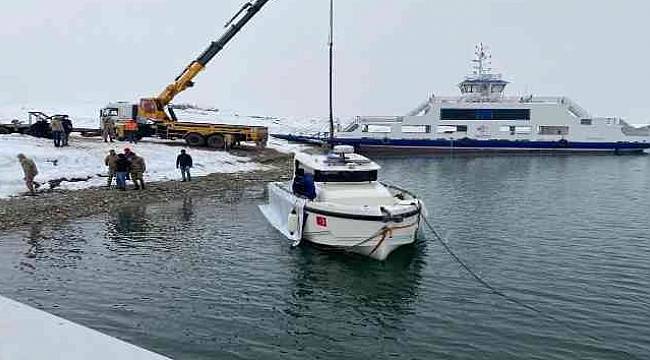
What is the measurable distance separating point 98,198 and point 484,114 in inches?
2000

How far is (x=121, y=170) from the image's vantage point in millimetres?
24484

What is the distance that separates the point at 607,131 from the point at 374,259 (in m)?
57.7

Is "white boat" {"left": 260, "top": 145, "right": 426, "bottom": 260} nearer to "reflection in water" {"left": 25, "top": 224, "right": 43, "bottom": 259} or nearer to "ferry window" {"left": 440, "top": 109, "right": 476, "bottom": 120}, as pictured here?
"reflection in water" {"left": 25, "top": 224, "right": 43, "bottom": 259}

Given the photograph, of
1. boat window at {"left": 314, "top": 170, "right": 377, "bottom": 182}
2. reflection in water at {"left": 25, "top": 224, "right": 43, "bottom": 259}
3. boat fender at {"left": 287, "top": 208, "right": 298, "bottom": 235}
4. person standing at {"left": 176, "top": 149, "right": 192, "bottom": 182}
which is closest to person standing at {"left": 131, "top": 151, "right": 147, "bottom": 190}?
person standing at {"left": 176, "top": 149, "right": 192, "bottom": 182}

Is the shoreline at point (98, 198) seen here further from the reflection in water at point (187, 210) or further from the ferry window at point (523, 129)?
the ferry window at point (523, 129)

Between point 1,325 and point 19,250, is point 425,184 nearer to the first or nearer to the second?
point 19,250

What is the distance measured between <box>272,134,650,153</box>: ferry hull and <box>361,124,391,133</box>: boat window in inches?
87.5

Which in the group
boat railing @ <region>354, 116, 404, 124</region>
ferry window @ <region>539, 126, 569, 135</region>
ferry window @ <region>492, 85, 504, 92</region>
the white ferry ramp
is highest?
ferry window @ <region>492, 85, 504, 92</region>

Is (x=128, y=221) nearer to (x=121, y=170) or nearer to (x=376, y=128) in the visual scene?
(x=121, y=170)

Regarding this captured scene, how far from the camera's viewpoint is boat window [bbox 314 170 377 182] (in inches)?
703

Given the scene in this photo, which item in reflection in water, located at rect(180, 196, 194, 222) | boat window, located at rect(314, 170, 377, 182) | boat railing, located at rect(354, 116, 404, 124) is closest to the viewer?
boat window, located at rect(314, 170, 377, 182)

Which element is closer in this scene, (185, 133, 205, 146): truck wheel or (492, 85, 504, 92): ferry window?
(185, 133, 205, 146): truck wheel

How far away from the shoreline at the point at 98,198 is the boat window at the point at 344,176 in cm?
884

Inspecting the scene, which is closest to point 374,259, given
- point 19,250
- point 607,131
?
point 19,250
